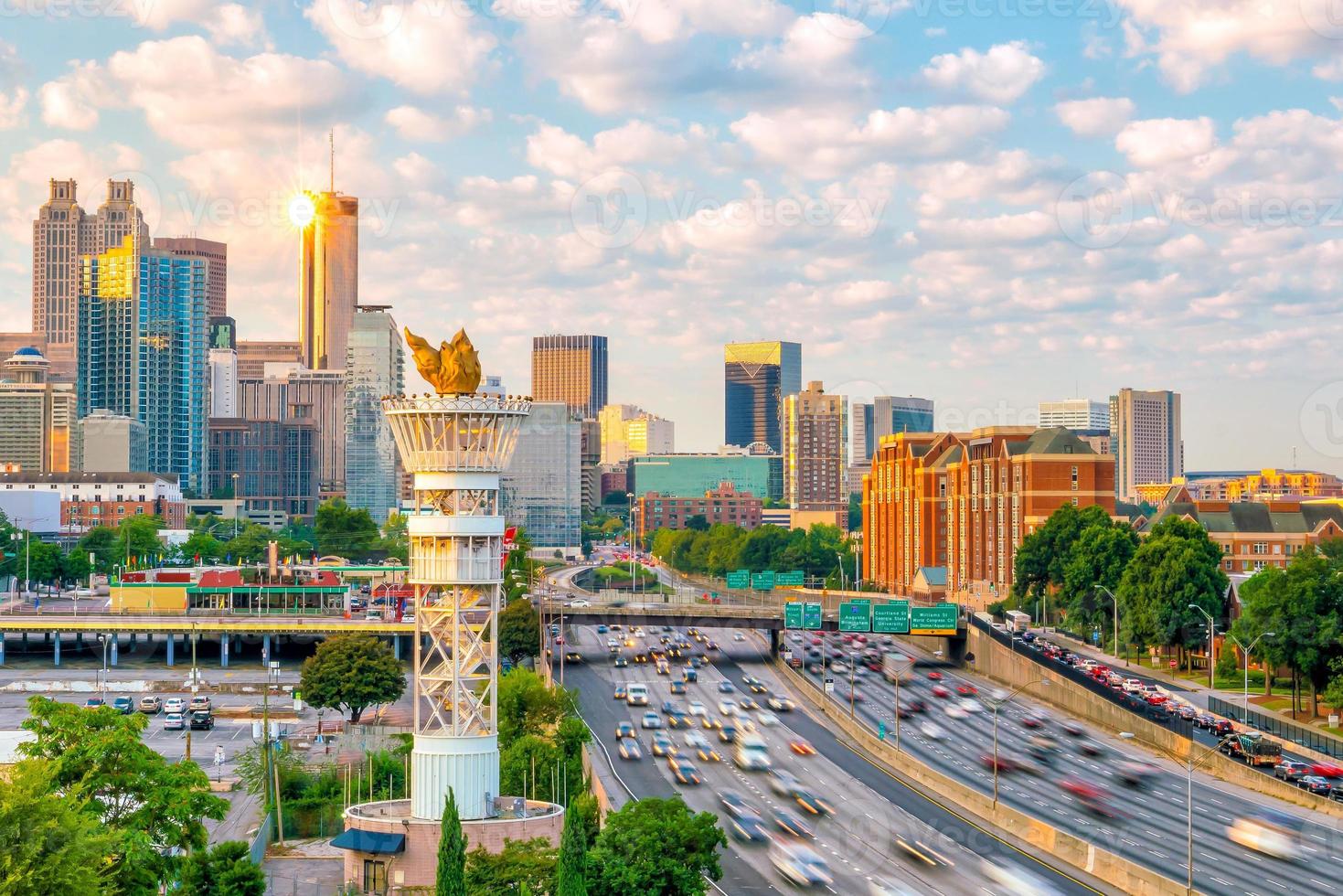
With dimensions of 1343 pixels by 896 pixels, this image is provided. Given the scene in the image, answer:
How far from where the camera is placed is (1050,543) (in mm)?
178125

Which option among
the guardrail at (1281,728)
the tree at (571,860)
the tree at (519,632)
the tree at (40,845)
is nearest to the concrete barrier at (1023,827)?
the guardrail at (1281,728)

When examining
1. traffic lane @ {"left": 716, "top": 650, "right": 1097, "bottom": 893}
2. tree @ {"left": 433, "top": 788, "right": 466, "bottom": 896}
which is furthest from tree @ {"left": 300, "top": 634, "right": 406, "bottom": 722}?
tree @ {"left": 433, "top": 788, "right": 466, "bottom": 896}

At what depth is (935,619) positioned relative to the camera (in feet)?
491

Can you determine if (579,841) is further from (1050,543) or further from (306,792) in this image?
(1050,543)

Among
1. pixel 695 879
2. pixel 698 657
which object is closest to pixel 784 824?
pixel 695 879

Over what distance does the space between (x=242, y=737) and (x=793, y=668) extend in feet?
171

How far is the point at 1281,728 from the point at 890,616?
42366 millimetres

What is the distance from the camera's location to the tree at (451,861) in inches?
2196

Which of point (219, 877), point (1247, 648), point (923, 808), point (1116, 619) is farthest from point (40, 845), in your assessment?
point (1116, 619)

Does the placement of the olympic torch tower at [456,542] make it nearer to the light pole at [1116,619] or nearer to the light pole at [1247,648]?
the light pole at [1247,648]

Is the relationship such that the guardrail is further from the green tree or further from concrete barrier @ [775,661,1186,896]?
the green tree

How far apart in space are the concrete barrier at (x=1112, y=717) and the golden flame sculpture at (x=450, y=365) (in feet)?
131

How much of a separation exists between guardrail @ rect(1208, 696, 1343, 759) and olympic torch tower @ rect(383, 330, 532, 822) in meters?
55.5

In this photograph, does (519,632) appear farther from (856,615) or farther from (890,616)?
(890,616)
